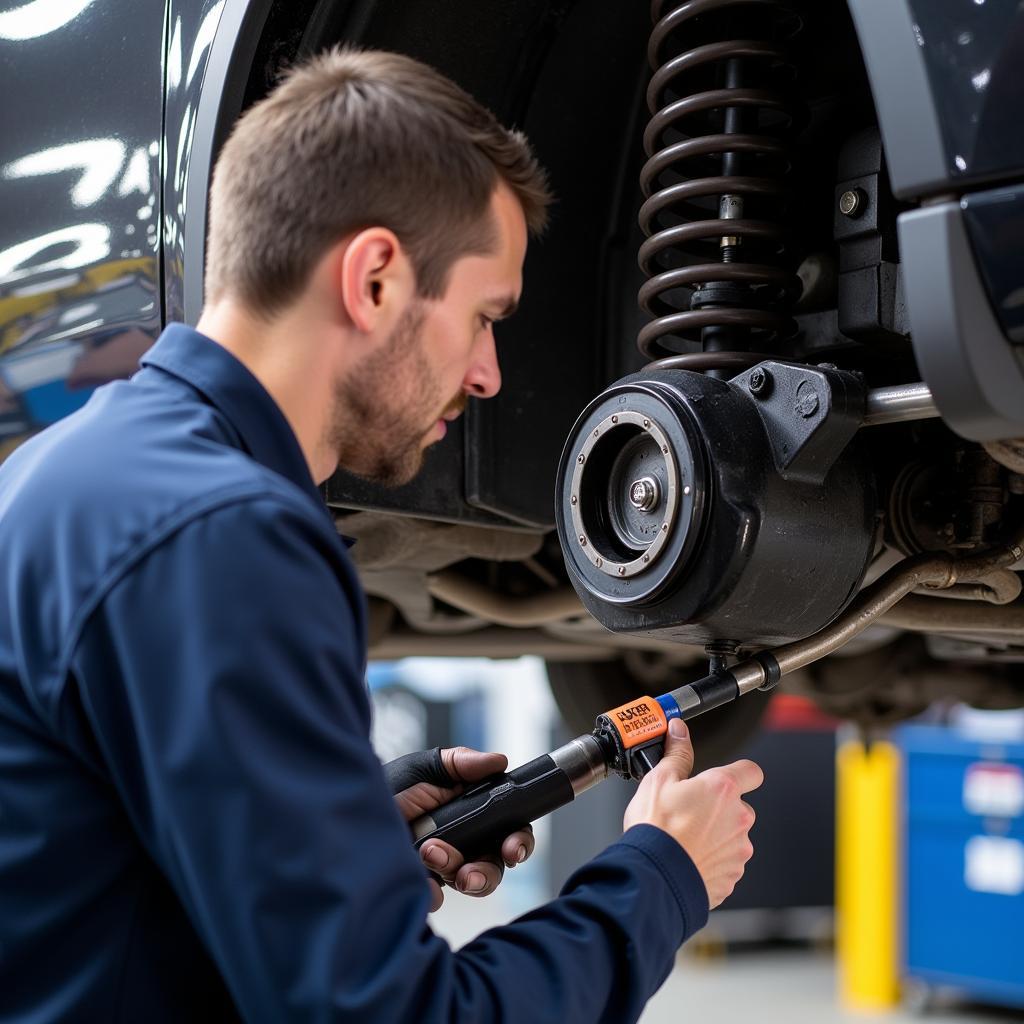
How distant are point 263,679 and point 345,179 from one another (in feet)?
1.02

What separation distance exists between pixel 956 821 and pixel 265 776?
4055 millimetres

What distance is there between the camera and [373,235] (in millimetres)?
763

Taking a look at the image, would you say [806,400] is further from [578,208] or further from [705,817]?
[578,208]

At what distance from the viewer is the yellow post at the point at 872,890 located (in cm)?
437

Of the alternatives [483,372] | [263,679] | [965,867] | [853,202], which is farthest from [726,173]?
[965,867]

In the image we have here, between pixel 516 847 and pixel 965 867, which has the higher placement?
pixel 516 847

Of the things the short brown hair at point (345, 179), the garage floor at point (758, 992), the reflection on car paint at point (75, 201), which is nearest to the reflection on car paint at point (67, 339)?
the reflection on car paint at point (75, 201)

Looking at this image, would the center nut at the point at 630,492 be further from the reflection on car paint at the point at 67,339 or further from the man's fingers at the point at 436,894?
the reflection on car paint at the point at 67,339

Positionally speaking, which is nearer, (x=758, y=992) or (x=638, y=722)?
(x=638, y=722)

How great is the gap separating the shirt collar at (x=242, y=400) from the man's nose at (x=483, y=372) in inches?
6.0

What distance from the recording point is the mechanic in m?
0.61

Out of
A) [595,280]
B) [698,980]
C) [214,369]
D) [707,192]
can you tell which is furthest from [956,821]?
[214,369]

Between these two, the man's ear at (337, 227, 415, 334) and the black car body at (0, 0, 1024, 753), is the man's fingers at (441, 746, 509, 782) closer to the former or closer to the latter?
the black car body at (0, 0, 1024, 753)

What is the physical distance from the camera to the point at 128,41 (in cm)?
124
